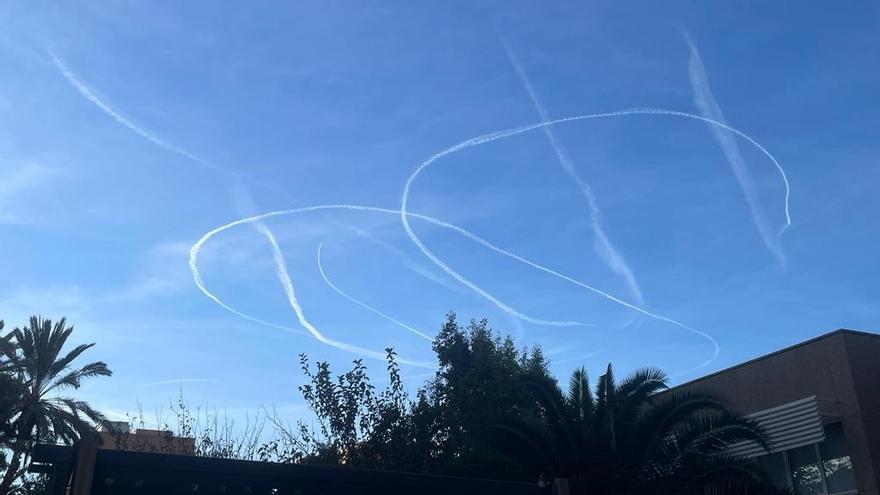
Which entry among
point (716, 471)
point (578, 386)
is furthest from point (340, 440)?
point (716, 471)

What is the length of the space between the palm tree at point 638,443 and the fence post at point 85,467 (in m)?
11.1

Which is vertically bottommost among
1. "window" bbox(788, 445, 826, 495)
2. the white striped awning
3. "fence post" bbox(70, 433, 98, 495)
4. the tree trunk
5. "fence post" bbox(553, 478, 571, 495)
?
"fence post" bbox(70, 433, 98, 495)

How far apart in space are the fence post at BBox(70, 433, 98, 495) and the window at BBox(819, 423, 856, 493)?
617 inches

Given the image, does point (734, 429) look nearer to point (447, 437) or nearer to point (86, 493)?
point (447, 437)

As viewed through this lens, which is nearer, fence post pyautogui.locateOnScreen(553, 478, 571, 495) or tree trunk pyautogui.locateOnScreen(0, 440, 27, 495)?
fence post pyautogui.locateOnScreen(553, 478, 571, 495)

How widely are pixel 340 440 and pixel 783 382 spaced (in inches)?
410

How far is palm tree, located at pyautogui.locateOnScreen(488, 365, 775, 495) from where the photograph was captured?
16141 millimetres

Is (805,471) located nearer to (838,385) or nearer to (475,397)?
(838,385)

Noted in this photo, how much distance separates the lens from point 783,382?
19.5 meters

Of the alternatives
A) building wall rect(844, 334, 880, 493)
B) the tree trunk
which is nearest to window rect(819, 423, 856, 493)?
building wall rect(844, 334, 880, 493)

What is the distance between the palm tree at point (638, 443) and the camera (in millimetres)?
16141

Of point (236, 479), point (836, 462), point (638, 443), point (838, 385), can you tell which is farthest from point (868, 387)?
point (236, 479)

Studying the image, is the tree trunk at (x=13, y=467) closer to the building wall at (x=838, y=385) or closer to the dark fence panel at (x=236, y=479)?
the building wall at (x=838, y=385)

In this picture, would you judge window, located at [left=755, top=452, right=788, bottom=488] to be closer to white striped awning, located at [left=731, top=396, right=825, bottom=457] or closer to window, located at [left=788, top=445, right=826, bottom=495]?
window, located at [left=788, top=445, right=826, bottom=495]
